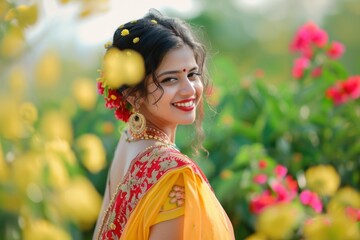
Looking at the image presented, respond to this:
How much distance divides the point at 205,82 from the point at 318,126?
1.85m

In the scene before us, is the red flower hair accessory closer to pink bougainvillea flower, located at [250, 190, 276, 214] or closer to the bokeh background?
the bokeh background

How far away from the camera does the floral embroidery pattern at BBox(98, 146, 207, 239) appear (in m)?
1.88

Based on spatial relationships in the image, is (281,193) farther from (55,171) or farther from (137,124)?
(55,171)

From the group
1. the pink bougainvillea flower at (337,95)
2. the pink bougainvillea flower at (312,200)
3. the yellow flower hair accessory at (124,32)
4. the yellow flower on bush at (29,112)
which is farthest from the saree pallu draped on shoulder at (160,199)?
the pink bougainvillea flower at (337,95)

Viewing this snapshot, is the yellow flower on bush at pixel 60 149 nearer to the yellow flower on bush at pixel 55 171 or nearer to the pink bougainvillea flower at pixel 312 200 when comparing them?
the yellow flower on bush at pixel 55 171

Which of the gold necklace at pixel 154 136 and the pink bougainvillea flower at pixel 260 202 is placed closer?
the gold necklace at pixel 154 136

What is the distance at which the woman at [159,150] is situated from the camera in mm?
1819

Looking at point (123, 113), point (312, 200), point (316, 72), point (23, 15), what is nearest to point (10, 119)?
point (23, 15)

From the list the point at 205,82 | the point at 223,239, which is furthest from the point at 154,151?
the point at 205,82

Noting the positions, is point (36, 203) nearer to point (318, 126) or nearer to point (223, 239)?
point (223, 239)

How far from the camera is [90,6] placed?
96 cm

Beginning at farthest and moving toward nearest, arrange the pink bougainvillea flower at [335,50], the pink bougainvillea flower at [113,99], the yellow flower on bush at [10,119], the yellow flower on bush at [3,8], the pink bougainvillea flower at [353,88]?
the pink bougainvillea flower at [335,50], the pink bougainvillea flower at [353,88], the pink bougainvillea flower at [113,99], the yellow flower on bush at [3,8], the yellow flower on bush at [10,119]

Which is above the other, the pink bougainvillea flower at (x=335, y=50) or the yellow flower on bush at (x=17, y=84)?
the yellow flower on bush at (x=17, y=84)

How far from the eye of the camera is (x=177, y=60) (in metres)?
2.00
